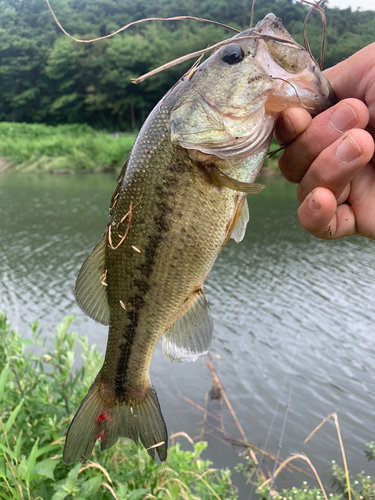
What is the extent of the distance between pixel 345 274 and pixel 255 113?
1157 cm

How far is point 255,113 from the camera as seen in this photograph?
157 cm

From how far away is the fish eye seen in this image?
1.56 metres

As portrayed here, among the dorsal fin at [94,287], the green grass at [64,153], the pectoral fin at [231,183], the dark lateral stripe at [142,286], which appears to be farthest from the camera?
the green grass at [64,153]

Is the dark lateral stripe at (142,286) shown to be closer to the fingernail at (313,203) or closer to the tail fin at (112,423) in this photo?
the tail fin at (112,423)

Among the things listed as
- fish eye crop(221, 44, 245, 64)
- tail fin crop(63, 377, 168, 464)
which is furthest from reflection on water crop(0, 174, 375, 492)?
fish eye crop(221, 44, 245, 64)

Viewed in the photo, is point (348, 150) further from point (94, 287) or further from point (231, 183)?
point (94, 287)

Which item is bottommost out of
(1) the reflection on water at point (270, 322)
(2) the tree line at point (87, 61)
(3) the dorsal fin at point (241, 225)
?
(1) the reflection on water at point (270, 322)

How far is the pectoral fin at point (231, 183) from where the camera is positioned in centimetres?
149

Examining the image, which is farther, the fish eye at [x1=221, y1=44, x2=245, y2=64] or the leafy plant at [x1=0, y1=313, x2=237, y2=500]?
the leafy plant at [x1=0, y1=313, x2=237, y2=500]

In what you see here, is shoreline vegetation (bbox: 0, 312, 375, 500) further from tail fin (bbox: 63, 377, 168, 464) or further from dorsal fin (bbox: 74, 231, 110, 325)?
dorsal fin (bbox: 74, 231, 110, 325)

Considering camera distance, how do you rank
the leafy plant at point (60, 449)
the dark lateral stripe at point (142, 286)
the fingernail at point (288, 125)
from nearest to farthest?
the dark lateral stripe at point (142, 286)
the fingernail at point (288, 125)
the leafy plant at point (60, 449)

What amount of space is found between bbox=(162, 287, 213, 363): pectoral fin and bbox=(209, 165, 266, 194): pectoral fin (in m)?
0.60

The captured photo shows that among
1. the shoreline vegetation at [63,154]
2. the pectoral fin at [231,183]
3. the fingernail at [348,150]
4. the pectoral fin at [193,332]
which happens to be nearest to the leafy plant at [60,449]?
the pectoral fin at [193,332]

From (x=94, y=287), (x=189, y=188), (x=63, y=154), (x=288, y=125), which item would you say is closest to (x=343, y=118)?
(x=288, y=125)
